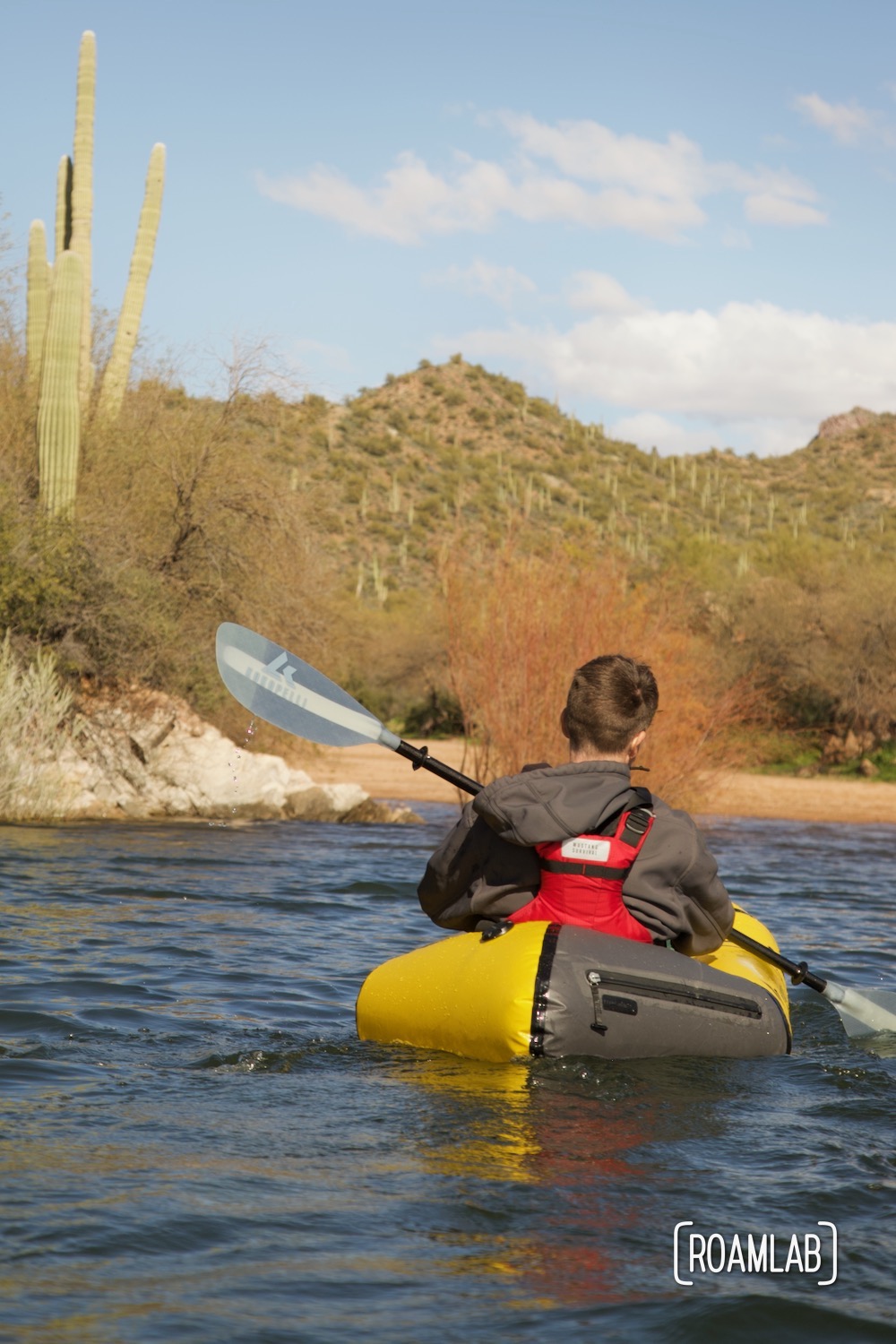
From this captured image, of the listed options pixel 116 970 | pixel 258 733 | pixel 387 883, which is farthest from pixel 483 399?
pixel 116 970

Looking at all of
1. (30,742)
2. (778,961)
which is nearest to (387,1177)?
(778,961)

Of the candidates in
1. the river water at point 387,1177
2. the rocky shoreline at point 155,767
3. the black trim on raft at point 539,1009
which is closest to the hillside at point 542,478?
the rocky shoreline at point 155,767

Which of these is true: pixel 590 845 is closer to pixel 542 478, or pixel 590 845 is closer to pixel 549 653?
pixel 549 653

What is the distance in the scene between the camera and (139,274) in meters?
18.1

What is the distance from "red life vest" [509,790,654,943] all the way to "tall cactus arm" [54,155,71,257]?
15758 millimetres

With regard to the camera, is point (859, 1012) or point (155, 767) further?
point (155, 767)

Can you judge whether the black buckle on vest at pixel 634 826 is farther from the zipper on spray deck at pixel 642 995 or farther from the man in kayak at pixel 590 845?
the zipper on spray deck at pixel 642 995

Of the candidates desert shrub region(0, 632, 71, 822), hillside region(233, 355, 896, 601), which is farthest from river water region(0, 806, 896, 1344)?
hillside region(233, 355, 896, 601)

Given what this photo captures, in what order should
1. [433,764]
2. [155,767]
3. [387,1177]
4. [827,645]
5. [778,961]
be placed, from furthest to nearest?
[827,645] < [155,767] < [433,764] < [778,961] < [387,1177]

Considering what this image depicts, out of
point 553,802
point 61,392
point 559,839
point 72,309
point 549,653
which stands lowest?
point 559,839

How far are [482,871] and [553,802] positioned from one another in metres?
0.50

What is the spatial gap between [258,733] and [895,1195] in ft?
47.2

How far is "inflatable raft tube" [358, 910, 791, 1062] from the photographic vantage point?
448cm

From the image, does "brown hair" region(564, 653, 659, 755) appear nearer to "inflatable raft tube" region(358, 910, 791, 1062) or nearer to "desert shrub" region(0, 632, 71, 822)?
"inflatable raft tube" region(358, 910, 791, 1062)
